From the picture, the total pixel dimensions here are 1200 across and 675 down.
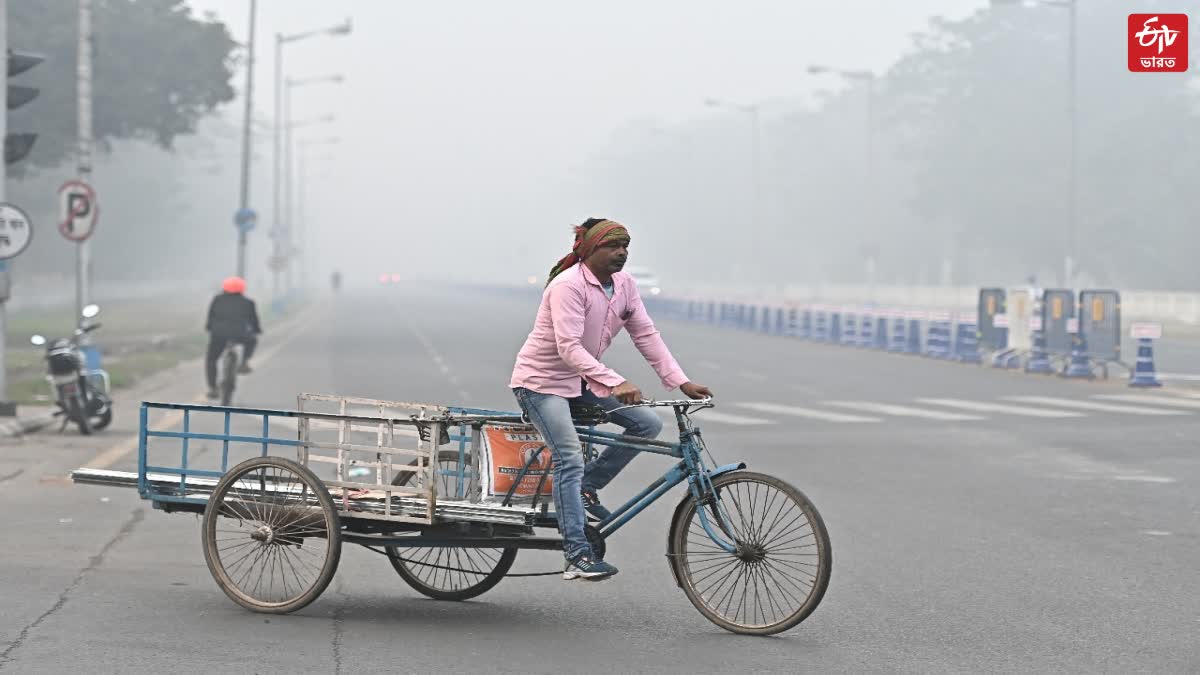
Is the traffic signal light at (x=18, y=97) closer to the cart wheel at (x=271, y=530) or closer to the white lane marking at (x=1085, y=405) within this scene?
the cart wheel at (x=271, y=530)

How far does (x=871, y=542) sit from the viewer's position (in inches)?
445

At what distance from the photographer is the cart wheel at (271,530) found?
27.7 feet

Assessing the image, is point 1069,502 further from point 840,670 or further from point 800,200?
point 800,200

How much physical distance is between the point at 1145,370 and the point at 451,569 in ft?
67.0

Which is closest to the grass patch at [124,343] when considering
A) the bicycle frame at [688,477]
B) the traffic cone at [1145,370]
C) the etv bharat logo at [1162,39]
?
the traffic cone at [1145,370]

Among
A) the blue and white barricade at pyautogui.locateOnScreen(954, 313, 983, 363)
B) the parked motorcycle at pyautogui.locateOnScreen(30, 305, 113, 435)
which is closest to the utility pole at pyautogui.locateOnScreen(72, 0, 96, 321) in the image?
the parked motorcycle at pyautogui.locateOnScreen(30, 305, 113, 435)

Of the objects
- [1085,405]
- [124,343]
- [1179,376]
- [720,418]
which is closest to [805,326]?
[124,343]

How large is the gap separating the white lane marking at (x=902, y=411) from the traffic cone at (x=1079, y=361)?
6.47 meters

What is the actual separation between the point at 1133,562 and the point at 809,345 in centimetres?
3351

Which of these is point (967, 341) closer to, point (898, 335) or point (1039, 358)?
point (1039, 358)

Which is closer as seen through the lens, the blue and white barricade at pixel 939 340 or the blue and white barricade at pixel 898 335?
the blue and white barricade at pixel 939 340

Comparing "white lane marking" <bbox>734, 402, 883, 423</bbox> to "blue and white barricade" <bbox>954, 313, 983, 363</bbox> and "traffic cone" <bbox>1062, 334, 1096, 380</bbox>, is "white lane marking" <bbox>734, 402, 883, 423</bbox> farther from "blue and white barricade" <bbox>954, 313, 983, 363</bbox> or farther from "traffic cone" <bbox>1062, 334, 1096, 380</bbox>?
"blue and white barricade" <bbox>954, 313, 983, 363</bbox>

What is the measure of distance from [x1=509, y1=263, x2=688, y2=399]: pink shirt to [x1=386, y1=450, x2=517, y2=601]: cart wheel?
45.0 inches

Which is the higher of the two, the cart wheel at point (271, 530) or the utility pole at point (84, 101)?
the utility pole at point (84, 101)
